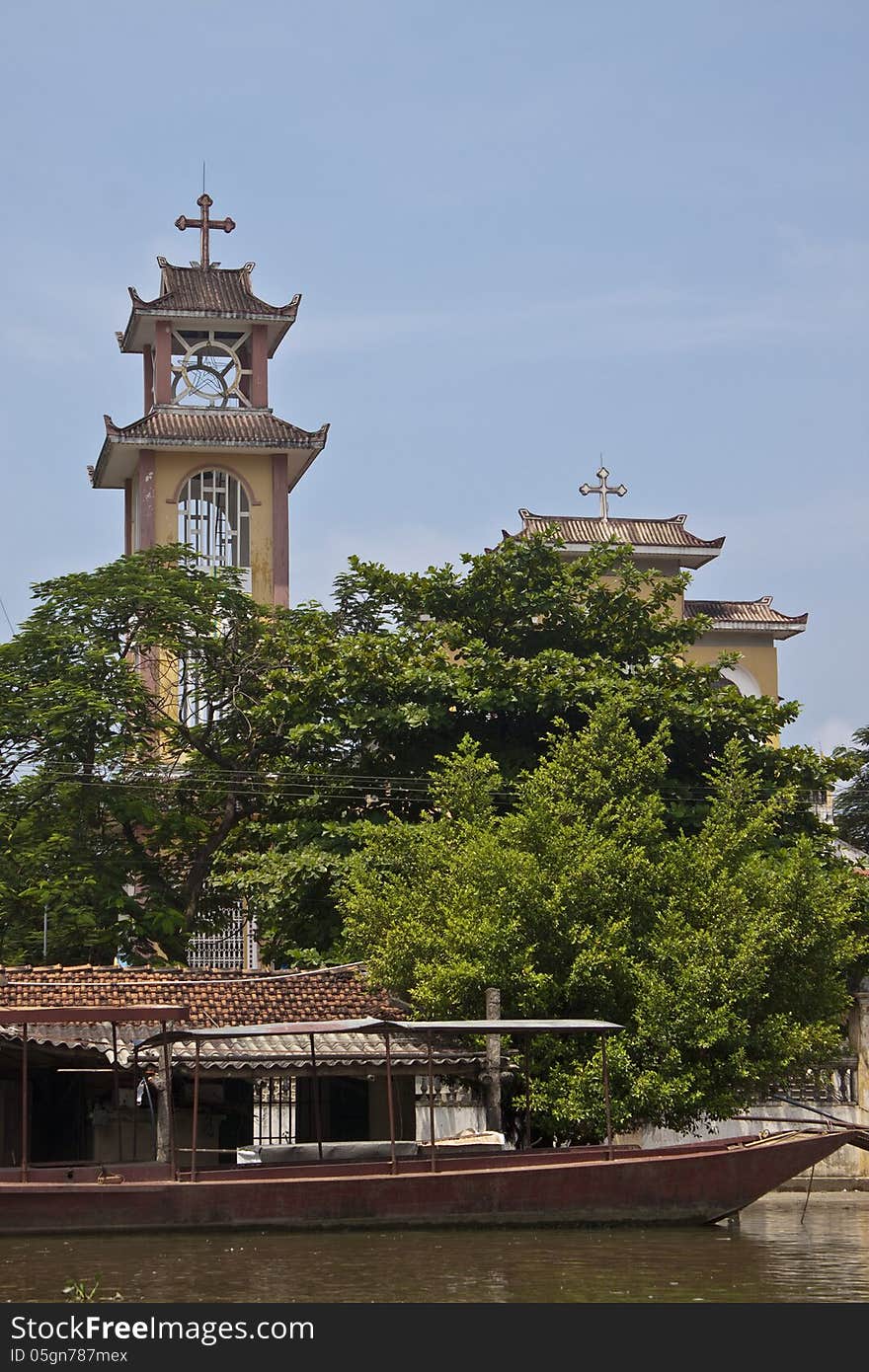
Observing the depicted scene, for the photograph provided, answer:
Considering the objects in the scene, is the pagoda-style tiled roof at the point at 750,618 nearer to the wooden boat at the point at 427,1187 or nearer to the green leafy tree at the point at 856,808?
the green leafy tree at the point at 856,808

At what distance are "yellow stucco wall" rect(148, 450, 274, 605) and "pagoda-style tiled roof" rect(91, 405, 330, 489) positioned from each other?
1.56ft

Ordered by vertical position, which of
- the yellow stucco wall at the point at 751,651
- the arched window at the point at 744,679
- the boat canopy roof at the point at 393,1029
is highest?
the yellow stucco wall at the point at 751,651

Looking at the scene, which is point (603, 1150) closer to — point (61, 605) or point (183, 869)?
point (183, 869)

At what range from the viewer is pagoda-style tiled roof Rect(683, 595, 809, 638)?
4212 cm

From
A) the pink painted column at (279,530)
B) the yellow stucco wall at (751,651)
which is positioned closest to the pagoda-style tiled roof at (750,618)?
the yellow stucco wall at (751,651)

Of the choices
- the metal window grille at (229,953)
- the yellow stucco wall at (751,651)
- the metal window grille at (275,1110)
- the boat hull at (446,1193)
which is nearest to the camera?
the boat hull at (446,1193)

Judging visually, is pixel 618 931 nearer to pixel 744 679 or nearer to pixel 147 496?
pixel 147 496

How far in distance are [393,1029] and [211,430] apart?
2190 cm

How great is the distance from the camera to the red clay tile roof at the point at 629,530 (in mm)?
40312

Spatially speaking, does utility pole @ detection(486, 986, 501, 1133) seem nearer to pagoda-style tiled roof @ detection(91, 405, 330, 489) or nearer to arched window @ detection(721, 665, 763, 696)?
pagoda-style tiled roof @ detection(91, 405, 330, 489)

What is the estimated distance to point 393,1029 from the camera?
1945 cm

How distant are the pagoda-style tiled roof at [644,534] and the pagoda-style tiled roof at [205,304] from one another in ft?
21.8
